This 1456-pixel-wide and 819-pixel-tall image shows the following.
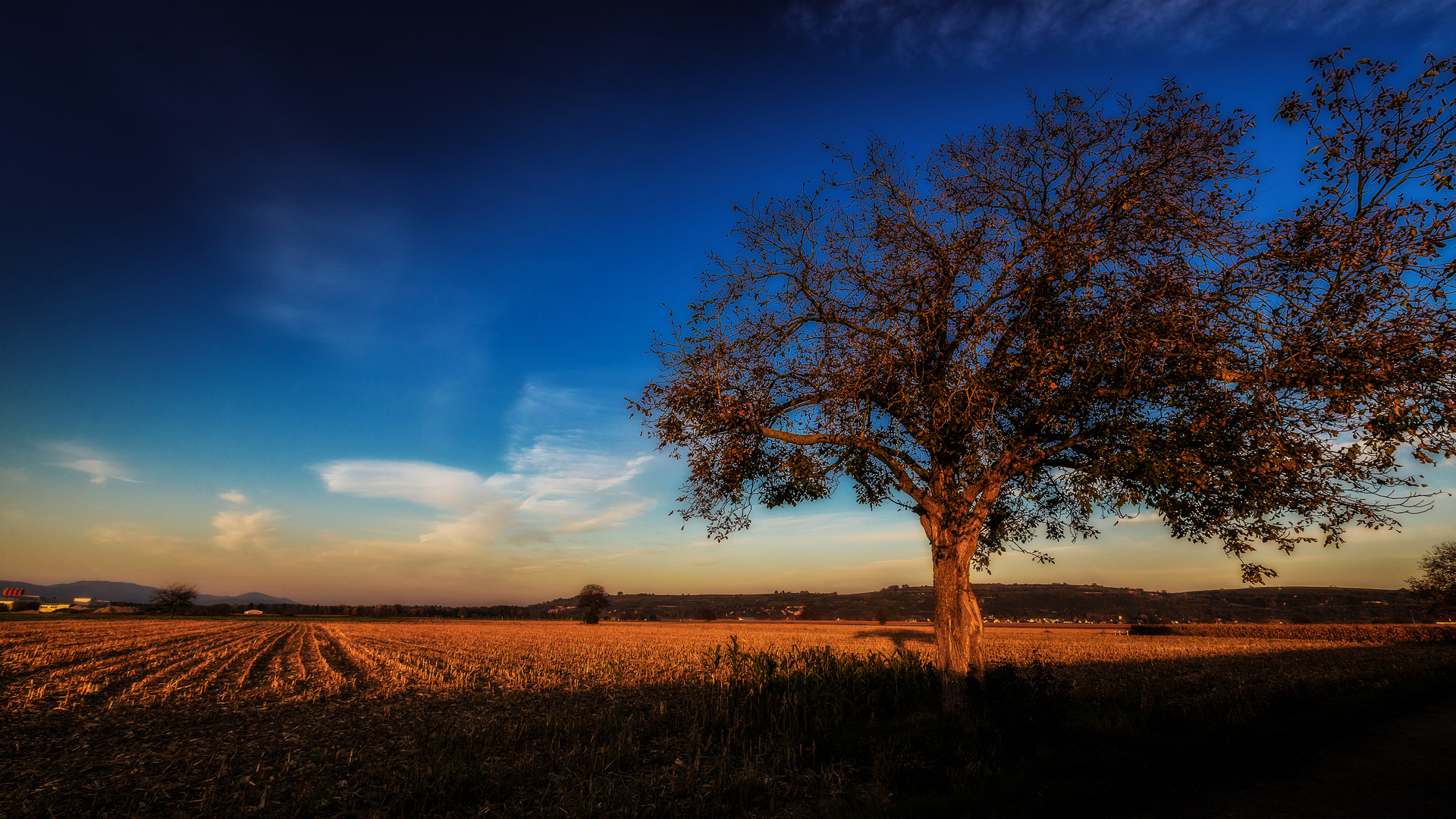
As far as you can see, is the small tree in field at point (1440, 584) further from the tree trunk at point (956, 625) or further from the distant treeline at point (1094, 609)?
the tree trunk at point (956, 625)

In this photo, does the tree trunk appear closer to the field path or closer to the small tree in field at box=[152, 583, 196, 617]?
the field path

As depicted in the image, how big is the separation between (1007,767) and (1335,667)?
26877 mm

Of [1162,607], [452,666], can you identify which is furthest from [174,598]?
[1162,607]

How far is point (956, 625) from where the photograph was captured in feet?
37.1

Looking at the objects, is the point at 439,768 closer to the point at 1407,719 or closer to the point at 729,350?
the point at 729,350

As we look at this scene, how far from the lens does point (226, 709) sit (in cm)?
1441

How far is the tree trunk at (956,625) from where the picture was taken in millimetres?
11109

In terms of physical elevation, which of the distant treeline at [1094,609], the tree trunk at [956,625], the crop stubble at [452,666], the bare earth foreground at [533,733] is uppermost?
the tree trunk at [956,625]

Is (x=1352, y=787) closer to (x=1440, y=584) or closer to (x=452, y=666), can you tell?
(x=452, y=666)

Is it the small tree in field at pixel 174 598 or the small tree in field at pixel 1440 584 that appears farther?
the small tree in field at pixel 174 598

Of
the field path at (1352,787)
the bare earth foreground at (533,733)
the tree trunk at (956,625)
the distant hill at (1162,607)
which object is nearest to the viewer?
Result: the field path at (1352,787)

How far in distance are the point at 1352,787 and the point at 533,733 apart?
1289 centimetres

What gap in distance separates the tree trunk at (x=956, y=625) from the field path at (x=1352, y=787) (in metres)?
3.89

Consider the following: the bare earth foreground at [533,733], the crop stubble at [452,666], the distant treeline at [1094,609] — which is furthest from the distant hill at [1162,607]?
the bare earth foreground at [533,733]
